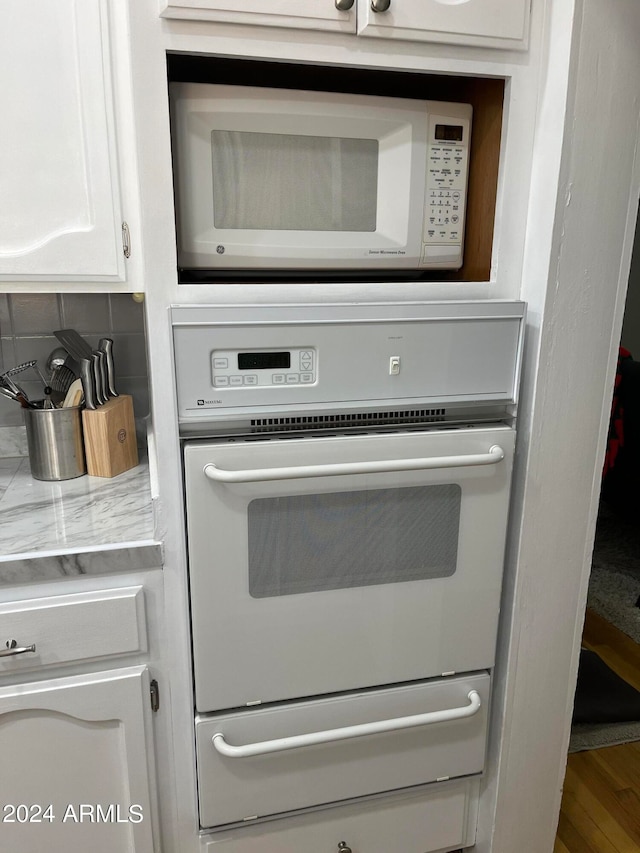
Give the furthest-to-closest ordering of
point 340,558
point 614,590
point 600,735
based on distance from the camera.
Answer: point 614,590 → point 600,735 → point 340,558

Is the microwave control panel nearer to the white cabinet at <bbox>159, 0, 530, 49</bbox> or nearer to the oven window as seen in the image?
the white cabinet at <bbox>159, 0, 530, 49</bbox>

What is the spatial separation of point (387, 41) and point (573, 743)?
186 centimetres

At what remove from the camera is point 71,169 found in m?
1.09

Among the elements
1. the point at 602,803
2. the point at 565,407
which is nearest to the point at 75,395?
the point at 565,407

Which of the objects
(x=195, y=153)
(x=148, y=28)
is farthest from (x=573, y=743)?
(x=148, y=28)

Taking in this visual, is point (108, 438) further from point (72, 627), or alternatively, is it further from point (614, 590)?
point (614, 590)

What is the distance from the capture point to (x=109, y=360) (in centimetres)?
145

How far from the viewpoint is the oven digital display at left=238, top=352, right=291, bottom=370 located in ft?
3.27

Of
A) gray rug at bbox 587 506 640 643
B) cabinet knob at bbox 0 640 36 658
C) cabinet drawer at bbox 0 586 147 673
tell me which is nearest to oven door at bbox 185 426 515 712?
cabinet drawer at bbox 0 586 147 673

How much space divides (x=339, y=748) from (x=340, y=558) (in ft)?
1.28

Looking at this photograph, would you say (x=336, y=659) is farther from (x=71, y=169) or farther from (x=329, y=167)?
(x=71, y=169)

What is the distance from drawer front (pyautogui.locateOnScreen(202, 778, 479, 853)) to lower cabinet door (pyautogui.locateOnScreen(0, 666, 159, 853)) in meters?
0.18

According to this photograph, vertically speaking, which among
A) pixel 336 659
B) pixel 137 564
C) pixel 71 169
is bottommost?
pixel 336 659

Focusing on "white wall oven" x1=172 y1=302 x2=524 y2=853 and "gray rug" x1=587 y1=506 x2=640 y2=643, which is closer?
"white wall oven" x1=172 y1=302 x2=524 y2=853
